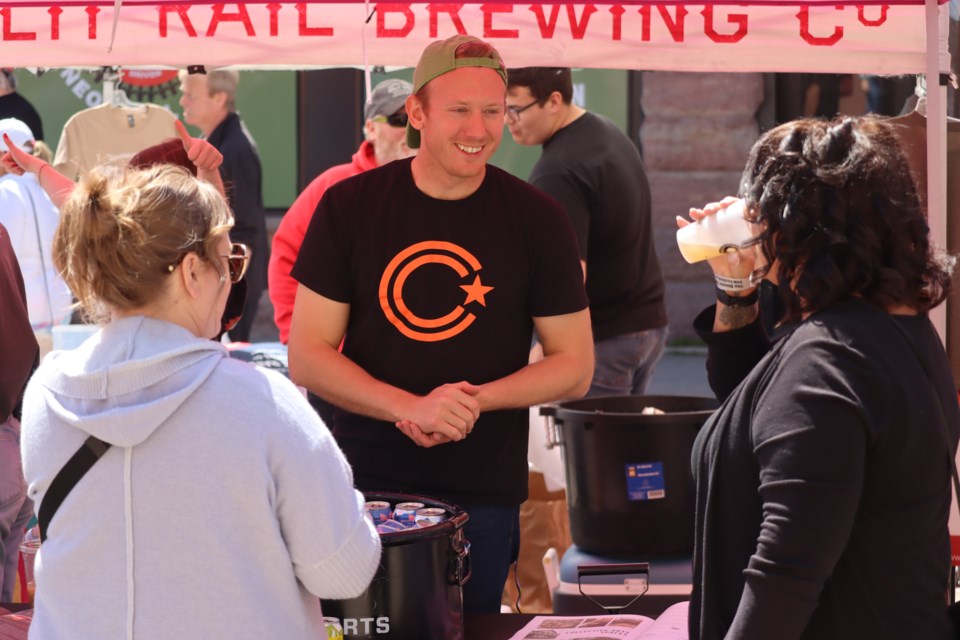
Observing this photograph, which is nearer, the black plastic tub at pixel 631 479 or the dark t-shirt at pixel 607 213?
the black plastic tub at pixel 631 479

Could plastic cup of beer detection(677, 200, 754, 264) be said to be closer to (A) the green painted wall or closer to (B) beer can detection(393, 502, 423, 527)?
(B) beer can detection(393, 502, 423, 527)

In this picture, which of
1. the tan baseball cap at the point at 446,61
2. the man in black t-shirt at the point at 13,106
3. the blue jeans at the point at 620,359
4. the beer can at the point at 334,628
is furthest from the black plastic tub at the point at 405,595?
the man in black t-shirt at the point at 13,106

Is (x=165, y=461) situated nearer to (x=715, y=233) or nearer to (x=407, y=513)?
(x=407, y=513)

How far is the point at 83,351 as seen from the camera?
1858mm

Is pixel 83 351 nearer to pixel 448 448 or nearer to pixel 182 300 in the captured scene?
pixel 182 300

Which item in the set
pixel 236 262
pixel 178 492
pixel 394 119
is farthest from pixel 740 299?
pixel 394 119

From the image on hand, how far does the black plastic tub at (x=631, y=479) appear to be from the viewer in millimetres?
3678

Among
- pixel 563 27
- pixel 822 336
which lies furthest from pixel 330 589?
pixel 563 27

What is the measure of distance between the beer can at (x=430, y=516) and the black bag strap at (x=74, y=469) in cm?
74

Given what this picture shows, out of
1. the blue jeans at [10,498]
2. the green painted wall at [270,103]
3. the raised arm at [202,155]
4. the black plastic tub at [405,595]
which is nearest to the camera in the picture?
the black plastic tub at [405,595]

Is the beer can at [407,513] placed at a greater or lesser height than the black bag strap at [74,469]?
lesser

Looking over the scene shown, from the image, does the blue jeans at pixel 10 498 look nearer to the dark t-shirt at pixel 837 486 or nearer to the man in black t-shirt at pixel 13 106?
the dark t-shirt at pixel 837 486

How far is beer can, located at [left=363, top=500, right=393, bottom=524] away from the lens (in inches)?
95.4

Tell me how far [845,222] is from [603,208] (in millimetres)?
2647
